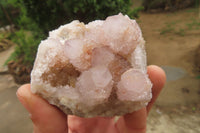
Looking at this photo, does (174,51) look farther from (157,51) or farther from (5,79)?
(5,79)

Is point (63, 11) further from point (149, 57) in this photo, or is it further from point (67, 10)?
point (149, 57)

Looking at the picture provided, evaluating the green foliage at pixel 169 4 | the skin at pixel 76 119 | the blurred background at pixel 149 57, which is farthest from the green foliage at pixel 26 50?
the green foliage at pixel 169 4

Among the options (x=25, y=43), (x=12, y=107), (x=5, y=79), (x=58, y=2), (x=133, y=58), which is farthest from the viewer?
(x=5, y=79)

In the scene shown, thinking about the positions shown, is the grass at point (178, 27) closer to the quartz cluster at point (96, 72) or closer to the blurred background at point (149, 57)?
the blurred background at point (149, 57)

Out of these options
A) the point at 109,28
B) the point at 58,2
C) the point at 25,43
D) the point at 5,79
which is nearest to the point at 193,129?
the point at 109,28

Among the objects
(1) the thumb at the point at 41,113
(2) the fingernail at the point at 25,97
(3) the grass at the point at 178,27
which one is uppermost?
(2) the fingernail at the point at 25,97

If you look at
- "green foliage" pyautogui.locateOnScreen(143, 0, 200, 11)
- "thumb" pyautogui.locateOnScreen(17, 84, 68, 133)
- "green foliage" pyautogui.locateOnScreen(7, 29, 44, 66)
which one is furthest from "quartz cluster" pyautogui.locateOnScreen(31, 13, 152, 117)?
"green foliage" pyautogui.locateOnScreen(143, 0, 200, 11)

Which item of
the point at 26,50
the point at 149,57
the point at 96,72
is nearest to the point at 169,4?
the point at 149,57

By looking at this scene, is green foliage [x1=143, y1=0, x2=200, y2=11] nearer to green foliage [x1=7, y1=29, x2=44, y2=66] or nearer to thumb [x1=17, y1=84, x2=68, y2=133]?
green foliage [x1=7, y1=29, x2=44, y2=66]

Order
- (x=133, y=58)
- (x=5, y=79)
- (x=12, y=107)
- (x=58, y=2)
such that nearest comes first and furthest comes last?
(x=133, y=58) < (x=58, y=2) < (x=12, y=107) < (x=5, y=79)
